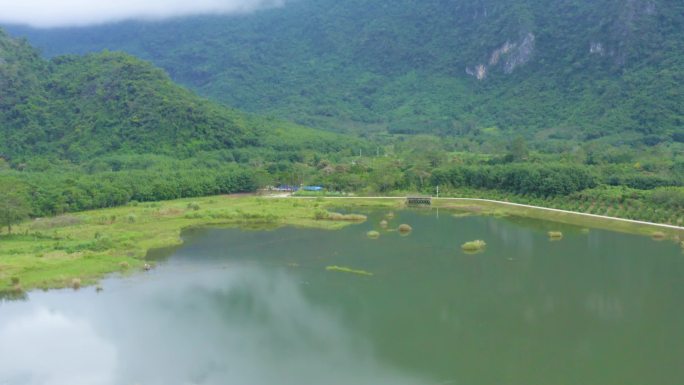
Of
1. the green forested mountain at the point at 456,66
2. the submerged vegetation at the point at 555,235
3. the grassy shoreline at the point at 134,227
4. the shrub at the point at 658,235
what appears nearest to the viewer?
the grassy shoreline at the point at 134,227

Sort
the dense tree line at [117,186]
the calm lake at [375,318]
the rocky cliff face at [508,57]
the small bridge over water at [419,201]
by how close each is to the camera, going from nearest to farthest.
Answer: the calm lake at [375,318], the dense tree line at [117,186], the small bridge over water at [419,201], the rocky cliff face at [508,57]

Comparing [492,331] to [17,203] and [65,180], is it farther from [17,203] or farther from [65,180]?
[65,180]

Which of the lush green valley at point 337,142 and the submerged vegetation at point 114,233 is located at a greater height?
the lush green valley at point 337,142

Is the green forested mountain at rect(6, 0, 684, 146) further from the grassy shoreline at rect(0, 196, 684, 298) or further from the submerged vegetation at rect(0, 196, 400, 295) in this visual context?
the submerged vegetation at rect(0, 196, 400, 295)

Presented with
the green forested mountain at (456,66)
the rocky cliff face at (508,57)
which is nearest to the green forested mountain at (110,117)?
the green forested mountain at (456,66)

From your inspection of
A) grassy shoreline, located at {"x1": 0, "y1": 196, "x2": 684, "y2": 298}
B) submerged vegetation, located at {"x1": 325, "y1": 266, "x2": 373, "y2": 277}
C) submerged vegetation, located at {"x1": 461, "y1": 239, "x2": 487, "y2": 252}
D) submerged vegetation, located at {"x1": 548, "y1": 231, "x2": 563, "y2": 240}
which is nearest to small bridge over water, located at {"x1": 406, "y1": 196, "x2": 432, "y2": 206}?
grassy shoreline, located at {"x1": 0, "y1": 196, "x2": 684, "y2": 298}

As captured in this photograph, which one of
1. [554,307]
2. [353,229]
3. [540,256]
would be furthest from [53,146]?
[554,307]

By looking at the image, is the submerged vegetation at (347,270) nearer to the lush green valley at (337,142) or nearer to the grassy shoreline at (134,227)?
the grassy shoreline at (134,227)
